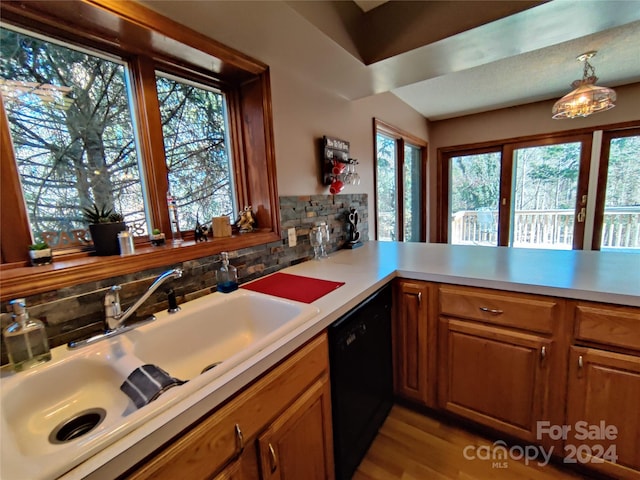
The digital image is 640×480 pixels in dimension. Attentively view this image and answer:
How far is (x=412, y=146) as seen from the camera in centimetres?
393

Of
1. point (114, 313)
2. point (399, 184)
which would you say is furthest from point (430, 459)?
point (399, 184)

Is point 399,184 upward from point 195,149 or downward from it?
downward

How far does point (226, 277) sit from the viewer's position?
136cm

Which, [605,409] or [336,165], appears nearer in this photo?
[605,409]

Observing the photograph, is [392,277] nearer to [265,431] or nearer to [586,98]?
[265,431]

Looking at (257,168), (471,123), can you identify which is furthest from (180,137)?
(471,123)

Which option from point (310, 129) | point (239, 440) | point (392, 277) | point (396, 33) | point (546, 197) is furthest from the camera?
point (546, 197)

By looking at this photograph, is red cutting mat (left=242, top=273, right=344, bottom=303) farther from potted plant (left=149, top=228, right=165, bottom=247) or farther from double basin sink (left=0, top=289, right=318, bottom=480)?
potted plant (left=149, top=228, right=165, bottom=247)

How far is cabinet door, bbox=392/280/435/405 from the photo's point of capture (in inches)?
59.8

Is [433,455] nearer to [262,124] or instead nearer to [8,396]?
[8,396]

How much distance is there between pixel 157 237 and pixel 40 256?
39 centimetres

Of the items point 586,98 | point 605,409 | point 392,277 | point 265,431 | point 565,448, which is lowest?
point 565,448

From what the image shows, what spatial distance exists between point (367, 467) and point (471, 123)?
14.2 ft

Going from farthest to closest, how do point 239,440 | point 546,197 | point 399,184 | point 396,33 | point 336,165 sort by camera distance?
1. point 546,197
2. point 399,184
3. point 336,165
4. point 396,33
5. point 239,440
